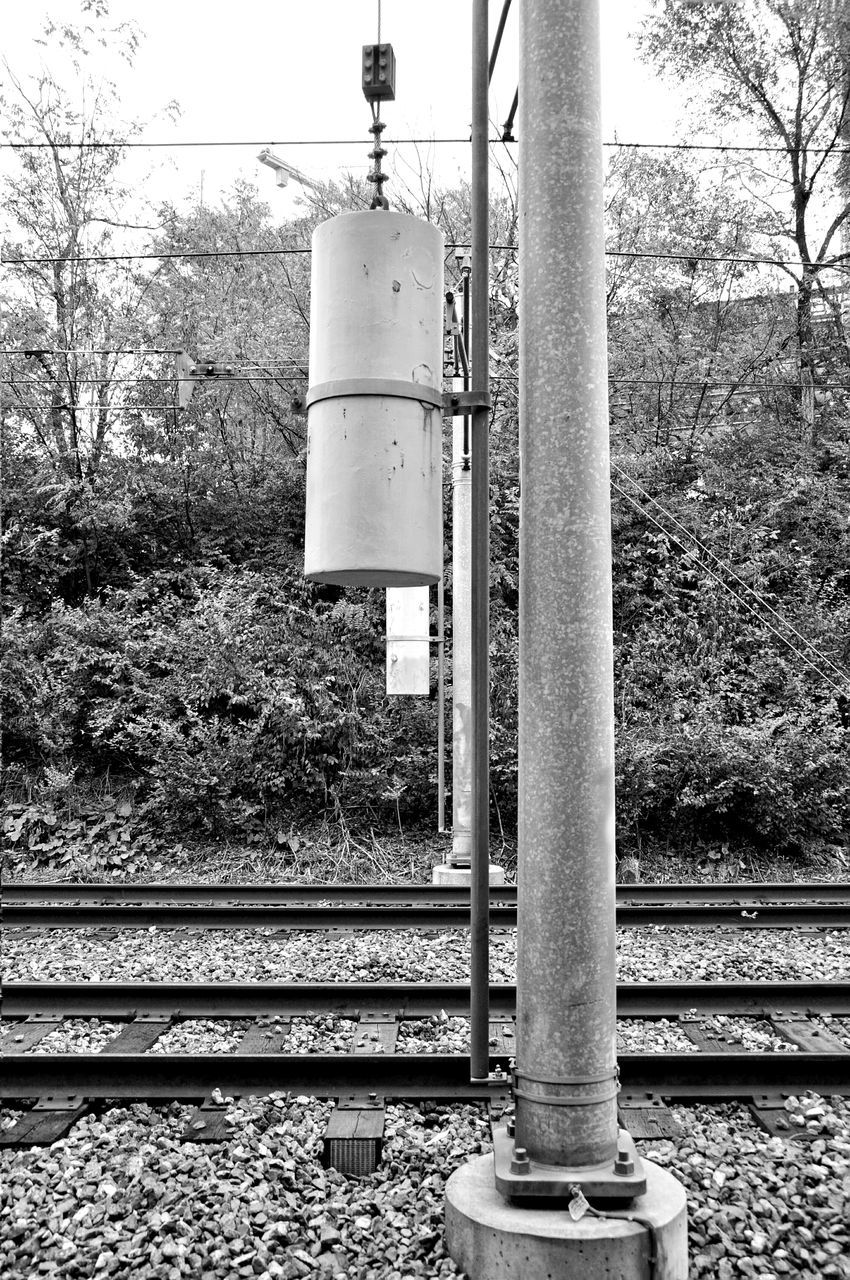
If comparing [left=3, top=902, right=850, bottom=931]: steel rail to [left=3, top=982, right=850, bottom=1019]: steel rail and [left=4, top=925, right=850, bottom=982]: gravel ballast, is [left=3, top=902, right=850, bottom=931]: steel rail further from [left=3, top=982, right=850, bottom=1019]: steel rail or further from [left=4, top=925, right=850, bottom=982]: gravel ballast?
[left=3, top=982, right=850, bottom=1019]: steel rail

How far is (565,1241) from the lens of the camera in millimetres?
2744

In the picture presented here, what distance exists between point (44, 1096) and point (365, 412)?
3.46 m

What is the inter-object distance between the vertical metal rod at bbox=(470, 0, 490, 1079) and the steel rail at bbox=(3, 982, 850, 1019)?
2229 millimetres

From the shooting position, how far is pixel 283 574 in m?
14.8

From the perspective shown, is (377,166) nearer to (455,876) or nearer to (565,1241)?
(565,1241)

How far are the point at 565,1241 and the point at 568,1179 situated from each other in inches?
7.7

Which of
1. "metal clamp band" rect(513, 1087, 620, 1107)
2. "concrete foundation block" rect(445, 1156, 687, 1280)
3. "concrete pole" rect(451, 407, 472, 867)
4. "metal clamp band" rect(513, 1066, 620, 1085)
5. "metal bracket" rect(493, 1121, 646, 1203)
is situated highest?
"concrete pole" rect(451, 407, 472, 867)

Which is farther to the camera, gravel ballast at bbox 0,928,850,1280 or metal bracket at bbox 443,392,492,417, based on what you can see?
metal bracket at bbox 443,392,492,417

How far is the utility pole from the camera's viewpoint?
2957 millimetres

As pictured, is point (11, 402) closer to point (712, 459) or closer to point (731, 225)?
point (712, 459)

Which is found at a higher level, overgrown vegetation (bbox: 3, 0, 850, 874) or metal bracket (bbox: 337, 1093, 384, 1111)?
overgrown vegetation (bbox: 3, 0, 850, 874)

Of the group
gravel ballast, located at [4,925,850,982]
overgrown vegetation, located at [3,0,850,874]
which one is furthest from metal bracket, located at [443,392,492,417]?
overgrown vegetation, located at [3,0,850,874]

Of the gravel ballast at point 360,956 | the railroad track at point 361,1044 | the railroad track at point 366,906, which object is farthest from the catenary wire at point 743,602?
the railroad track at point 361,1044

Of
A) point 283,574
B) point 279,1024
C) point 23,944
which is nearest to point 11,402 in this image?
point 283,574
